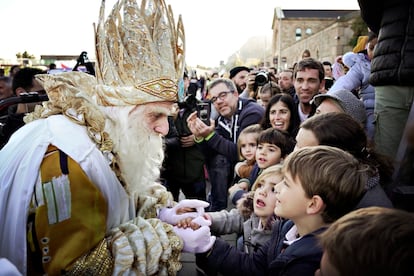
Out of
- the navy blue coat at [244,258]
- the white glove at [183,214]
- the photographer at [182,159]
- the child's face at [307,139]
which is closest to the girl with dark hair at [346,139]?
the child's face at [307,139]

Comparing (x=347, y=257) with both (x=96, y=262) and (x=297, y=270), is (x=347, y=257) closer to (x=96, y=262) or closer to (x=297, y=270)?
(x=297, y=270)

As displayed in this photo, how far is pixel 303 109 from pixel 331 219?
6.53 feet

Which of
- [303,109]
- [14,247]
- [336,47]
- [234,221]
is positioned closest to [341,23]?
[336,47]

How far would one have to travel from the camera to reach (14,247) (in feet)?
4.24

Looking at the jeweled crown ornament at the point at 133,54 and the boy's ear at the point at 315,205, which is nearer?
the boy's ear at the point at 315,205

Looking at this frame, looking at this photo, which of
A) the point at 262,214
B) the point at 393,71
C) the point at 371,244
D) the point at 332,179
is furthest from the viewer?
the point at 393,71

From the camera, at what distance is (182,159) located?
387cm

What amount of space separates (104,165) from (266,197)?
104 centimetres

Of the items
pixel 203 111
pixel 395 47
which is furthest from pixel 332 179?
pixel 203 111

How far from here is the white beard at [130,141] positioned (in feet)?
5.56

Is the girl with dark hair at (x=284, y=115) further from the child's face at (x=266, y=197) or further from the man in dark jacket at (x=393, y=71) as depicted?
the child's face at (x=266, y=197)

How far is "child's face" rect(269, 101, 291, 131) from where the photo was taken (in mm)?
3105

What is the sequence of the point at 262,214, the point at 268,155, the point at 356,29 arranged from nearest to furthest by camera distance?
the point at 262,214 → the point at 268,155 → the point at 356,29

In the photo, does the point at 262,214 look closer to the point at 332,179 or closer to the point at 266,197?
the point at 266,197
